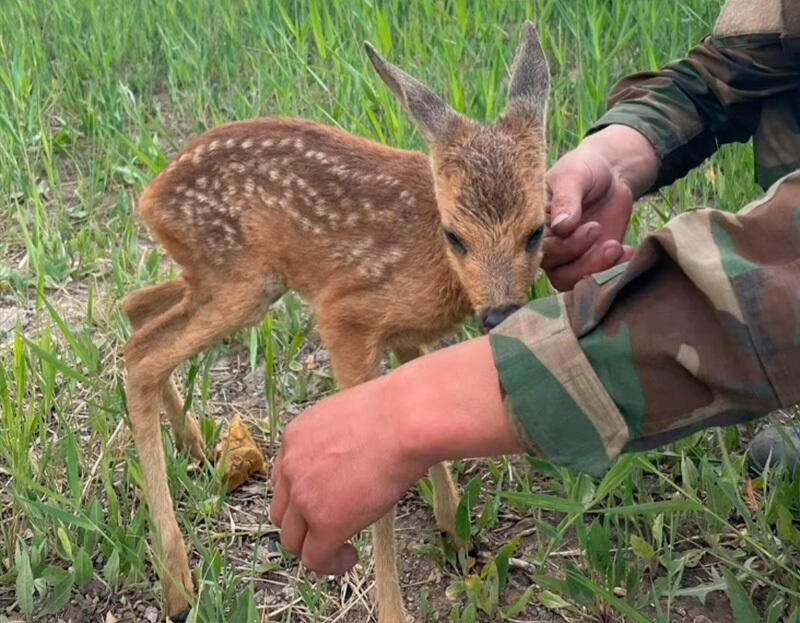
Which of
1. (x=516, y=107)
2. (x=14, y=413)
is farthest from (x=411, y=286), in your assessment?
(x=14, y=413)

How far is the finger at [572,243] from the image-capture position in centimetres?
246

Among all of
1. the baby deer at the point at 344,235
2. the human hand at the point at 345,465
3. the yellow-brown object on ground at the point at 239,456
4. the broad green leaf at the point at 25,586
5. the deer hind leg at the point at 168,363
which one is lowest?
the yellow-brown object on ground at the point at 239,456

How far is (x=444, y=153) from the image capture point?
8.11ft

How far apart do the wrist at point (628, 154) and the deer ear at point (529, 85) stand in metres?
0.34

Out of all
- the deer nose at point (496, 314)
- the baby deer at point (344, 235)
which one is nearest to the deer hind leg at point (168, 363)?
the baby deer at point (344, 235)

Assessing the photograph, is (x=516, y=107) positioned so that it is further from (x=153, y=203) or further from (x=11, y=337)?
(x=11, y=337)

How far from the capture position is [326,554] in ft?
5.43

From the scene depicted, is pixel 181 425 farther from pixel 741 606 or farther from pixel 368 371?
pixel 741 606

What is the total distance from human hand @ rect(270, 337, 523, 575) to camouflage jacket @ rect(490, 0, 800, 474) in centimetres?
5

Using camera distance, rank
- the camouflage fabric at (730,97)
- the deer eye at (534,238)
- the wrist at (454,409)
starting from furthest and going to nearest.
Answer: the camouflage fabric at (730,97) < the deer eye at (534,238) < the wrist at (454,409)

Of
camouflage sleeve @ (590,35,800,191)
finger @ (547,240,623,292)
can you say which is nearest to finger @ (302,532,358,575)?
finger @ (547,240,623,292)

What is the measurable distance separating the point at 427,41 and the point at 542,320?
325 centimetres

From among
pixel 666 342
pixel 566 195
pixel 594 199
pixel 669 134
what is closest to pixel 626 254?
pixel 566 195

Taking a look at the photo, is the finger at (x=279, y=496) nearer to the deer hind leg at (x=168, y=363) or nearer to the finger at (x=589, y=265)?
the deer hind leg at (x=168, y=363)
